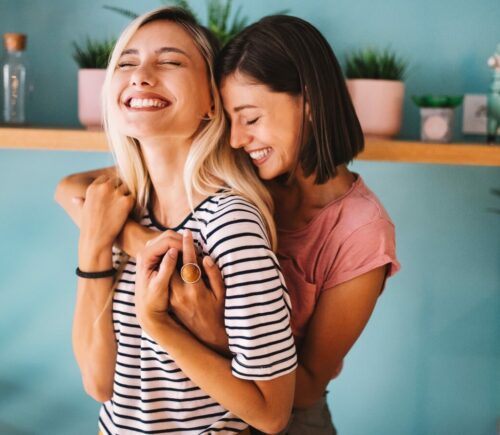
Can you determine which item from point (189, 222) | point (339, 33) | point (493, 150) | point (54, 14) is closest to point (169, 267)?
point (189, 222)

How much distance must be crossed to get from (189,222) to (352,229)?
0.32 meters

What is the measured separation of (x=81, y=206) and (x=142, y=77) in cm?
30

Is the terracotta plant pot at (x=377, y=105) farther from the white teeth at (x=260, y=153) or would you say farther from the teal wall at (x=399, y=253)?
the white teeth at (x=260, y=153)

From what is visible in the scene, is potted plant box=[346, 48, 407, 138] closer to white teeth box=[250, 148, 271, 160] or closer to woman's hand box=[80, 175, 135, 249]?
white teeth box=[250, 148, 271, 160]

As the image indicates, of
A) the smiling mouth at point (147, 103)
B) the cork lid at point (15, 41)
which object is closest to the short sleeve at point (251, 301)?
the smiling mouth at point (147, 103)

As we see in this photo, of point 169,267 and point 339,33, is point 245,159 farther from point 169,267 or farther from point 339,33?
point 339,33

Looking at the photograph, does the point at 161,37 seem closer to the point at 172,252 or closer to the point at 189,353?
the point at 172,252

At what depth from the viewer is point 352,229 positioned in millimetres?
1465

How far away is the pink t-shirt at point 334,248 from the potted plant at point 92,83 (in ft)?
2.41

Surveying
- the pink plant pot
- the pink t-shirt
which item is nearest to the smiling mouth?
the pink t-shirt

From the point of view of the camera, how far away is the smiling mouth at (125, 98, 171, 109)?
130 cm

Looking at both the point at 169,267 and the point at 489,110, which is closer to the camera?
the point at 169,267

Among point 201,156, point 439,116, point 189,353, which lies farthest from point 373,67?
point 189,353

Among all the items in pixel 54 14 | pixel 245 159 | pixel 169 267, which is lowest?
pixel 169 267
